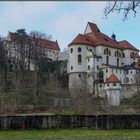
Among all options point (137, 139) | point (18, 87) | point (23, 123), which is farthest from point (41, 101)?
point (137, 139)

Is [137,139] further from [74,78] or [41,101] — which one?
[74,78]

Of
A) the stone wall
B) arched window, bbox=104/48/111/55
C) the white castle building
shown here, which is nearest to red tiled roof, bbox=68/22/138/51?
the white castle building

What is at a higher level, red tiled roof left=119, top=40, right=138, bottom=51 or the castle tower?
red tiled roof left=119, top=40, right=138, bottom=51

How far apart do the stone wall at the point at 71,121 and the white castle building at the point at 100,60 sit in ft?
222

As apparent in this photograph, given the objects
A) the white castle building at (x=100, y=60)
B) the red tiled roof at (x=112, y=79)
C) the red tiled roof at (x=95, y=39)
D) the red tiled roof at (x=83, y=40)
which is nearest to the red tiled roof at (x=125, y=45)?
the white castle building at (x=100, y=60)

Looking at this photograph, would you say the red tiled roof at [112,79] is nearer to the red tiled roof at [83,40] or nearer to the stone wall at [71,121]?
the red tiled roof at [83,40]

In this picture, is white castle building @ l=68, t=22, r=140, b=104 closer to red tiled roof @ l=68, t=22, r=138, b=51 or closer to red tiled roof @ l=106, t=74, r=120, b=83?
red tiled roof @ l=68, t=22, r=138, b=51

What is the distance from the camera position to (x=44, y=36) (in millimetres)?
99125

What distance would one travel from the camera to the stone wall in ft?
57.4

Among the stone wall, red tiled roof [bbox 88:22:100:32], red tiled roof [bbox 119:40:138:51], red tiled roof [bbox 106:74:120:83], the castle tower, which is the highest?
red tiled roof [bbox 88:22:100:32]

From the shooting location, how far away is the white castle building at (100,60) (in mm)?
93312

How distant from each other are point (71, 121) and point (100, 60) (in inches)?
3156

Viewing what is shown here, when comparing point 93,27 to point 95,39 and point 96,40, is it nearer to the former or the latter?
point 95,39

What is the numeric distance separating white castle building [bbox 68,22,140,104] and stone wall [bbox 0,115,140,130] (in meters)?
67.8
